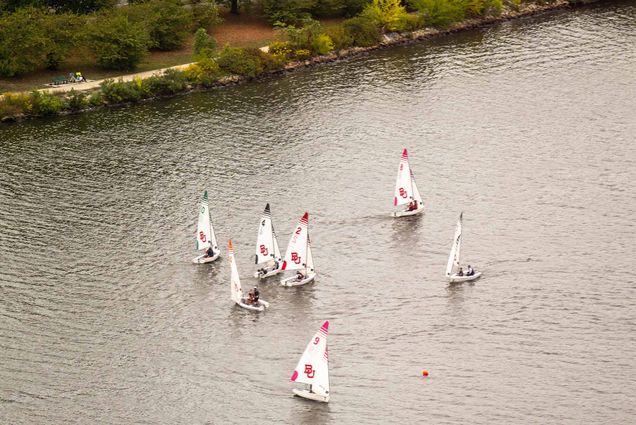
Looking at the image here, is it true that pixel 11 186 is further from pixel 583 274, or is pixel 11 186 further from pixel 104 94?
pixel 583 274

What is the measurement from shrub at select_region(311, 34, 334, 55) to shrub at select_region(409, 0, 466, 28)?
1597cm

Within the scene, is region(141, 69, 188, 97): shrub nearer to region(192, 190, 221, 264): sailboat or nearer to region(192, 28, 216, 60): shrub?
region(192, 28, 216, 60): shrub

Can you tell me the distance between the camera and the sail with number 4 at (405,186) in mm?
97188

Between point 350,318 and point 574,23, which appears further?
point 574,23

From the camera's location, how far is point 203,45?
134250 mm

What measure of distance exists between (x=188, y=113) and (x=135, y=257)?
3521 cm

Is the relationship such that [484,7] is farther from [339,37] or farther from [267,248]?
[267,248]

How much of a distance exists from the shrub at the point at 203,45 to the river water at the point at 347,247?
5.86m

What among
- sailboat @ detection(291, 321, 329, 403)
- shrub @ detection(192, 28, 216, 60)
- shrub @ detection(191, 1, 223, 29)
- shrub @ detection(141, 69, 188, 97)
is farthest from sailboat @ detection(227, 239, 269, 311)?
shrub @ detection(191, 1, 223, 29)

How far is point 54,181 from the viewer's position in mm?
106062

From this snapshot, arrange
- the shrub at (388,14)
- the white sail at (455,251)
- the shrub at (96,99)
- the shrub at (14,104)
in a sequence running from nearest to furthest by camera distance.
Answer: the white sail at (455,251) < the shrub at (14,104) < the shrub at (96,99) < the shrub at (388,14)

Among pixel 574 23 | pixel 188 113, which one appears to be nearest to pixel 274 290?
pixel 188 113

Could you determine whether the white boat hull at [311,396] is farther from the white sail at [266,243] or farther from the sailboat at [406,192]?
the sailboat at [406,192]

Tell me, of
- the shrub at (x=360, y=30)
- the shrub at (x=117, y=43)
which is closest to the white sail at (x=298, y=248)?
the shrub at (x=117, y=43)
